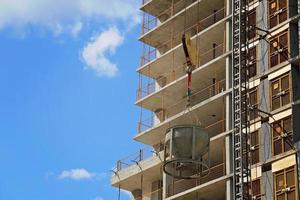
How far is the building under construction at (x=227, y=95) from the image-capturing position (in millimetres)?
49281

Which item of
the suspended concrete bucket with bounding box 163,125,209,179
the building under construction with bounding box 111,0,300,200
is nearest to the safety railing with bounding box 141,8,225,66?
the building under construction with bounding box 111,0,300,200

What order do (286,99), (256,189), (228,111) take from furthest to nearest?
(228,111)
(286,99)
(256,189)

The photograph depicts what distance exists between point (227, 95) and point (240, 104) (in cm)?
625

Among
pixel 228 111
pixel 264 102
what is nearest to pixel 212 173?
pixel 228 111

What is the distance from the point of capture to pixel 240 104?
162 ft

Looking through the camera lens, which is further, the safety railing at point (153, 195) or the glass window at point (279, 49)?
the safety railing at point (153, 195)

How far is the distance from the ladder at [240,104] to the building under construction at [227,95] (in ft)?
0.21

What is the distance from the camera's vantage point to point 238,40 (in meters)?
53.4

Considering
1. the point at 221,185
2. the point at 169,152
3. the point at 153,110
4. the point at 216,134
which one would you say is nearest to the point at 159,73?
the point at 153,110

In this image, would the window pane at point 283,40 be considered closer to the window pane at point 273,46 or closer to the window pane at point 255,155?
the window pane at point 273,46

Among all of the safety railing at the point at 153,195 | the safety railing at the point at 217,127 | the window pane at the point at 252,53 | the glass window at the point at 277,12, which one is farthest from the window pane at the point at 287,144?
the safety railing at the point at 153,195

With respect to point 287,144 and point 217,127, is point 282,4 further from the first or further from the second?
point 217,127

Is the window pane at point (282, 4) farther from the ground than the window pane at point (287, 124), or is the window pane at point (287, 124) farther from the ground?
the window pane at point (282, 4)

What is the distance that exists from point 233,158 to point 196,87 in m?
12.8
